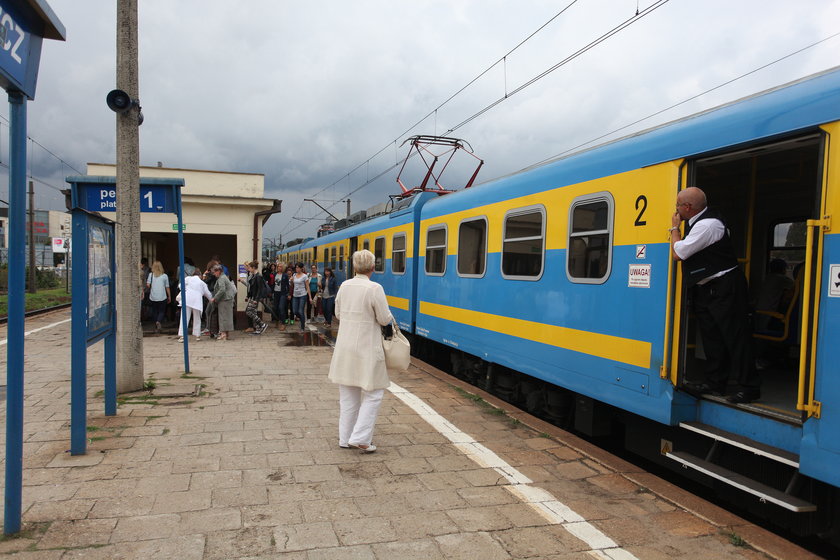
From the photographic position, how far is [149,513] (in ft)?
11.7

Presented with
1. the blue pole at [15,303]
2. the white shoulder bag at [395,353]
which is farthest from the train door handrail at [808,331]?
the blue pole at [15,303]

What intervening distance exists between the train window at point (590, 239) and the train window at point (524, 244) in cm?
54

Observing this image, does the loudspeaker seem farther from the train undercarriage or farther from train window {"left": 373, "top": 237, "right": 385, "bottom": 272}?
train window {"left": 373, "top": 237, "right": 385, "bottom": 272}

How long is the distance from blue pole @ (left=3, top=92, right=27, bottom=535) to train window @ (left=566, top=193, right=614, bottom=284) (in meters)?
4.25

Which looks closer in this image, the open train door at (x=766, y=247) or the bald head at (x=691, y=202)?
the bald head at (x=691, y=202)

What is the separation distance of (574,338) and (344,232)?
1242cm

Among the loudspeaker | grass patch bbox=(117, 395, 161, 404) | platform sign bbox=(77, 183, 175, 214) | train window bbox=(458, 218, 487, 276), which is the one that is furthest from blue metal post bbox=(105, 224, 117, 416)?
train window bbox=(458, 218, 487, 276)

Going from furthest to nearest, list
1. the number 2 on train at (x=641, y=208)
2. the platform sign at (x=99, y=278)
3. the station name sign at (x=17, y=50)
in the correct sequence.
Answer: the platform sign at (x=99, y=278)
the number 2 on train at (x=641, y=208)
the station name sign at (x=17, y=50)

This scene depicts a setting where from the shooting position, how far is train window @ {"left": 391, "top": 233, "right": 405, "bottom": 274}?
11164 millimetres

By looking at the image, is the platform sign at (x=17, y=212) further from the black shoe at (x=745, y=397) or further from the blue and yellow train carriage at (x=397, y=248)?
the blue and yellow train carriage at (x=397, y=248)

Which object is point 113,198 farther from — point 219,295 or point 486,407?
point 219,295

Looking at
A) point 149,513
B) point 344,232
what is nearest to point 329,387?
point 149,513

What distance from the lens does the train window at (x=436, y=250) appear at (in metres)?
9.02

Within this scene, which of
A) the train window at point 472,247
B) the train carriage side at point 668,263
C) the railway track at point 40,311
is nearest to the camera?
the train carriage side at point 668,263
